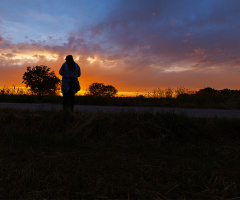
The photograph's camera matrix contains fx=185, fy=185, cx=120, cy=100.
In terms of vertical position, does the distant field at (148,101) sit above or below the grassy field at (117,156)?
above

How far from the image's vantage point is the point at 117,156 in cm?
271

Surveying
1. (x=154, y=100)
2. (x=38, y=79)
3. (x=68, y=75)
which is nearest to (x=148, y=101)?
(x=154, y=100)

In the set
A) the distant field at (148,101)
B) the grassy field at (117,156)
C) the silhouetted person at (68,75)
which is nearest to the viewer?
the grassy field at (117,156)

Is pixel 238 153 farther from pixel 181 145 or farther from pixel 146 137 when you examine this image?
pixel 146 137

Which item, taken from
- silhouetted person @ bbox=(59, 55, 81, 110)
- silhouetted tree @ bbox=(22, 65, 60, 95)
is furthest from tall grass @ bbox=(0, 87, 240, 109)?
silhouetted tree @ bbox=(22, 65, 60, 95)

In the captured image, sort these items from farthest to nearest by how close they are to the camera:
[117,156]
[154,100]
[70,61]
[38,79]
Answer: [38,79], [154,100], [70,61], [117,156]

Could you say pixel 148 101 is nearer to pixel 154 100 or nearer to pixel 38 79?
pixel 154 100

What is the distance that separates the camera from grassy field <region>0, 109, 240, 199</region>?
186cm

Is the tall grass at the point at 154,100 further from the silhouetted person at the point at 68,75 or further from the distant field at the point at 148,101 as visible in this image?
the silhouetted person at the point at 68,75

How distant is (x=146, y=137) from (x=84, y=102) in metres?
8.20

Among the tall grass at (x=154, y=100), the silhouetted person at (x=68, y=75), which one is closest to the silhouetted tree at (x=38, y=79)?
the tall grass at (x=154, y=100)

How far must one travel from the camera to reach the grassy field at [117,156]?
186cm

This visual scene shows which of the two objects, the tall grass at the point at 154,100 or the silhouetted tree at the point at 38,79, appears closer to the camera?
the tall grass at the point at 154,100

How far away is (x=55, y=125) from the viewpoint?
4.08m
